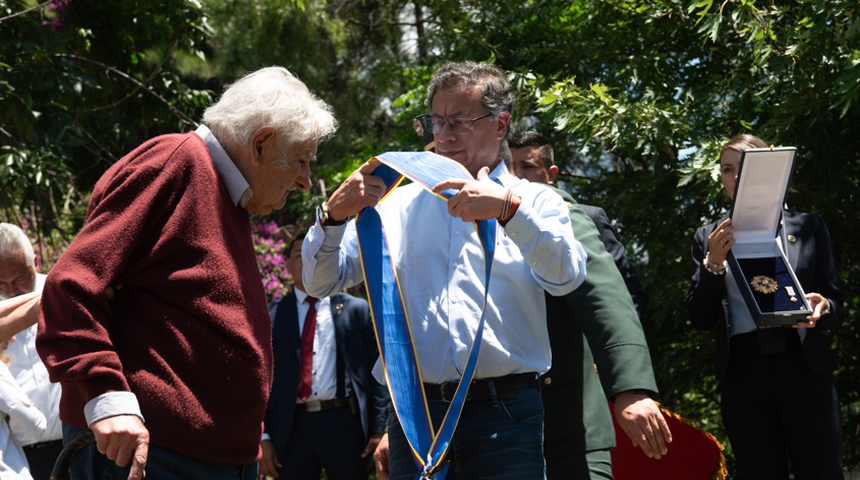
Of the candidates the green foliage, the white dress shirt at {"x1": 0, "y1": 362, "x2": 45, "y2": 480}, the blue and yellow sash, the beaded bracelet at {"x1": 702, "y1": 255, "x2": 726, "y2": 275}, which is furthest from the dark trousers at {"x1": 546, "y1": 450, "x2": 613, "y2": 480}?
the green foliage

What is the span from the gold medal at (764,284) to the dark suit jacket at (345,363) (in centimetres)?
225

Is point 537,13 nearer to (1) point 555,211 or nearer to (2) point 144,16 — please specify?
(2) point 144,16

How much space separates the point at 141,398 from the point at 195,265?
0.34m

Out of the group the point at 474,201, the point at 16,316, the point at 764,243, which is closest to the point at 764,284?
the point at 764,243

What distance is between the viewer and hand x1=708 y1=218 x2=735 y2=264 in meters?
4.56

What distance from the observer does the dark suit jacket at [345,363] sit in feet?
19.2

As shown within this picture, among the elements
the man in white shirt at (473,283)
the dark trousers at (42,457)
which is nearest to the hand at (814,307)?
the man in white shirt at (473,283)

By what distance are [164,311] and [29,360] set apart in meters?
3.03

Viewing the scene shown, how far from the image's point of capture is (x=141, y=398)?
242 cm

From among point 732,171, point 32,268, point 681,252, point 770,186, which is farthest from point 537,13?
point 32,268

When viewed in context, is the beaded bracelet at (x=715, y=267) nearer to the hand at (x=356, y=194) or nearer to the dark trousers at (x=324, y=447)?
the hand at (x=356, y=194)

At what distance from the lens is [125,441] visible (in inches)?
90.3

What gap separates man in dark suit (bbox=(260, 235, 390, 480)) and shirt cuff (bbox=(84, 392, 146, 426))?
3.52 metres

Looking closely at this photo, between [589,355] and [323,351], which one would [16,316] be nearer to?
[589,355]
